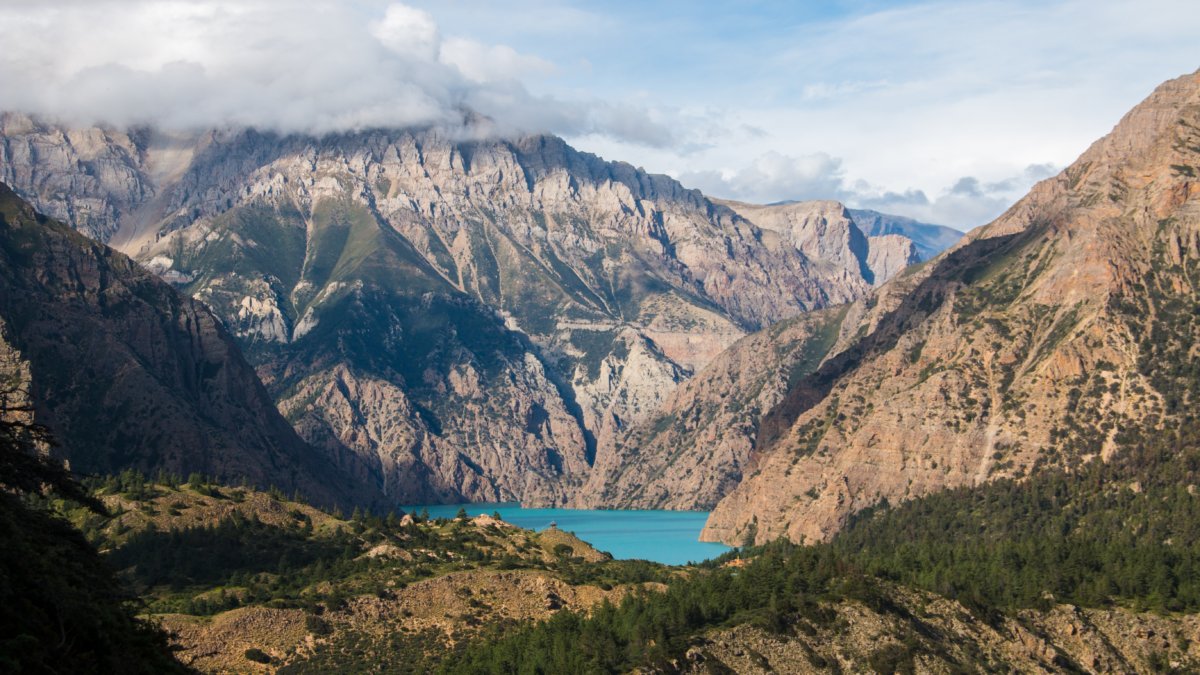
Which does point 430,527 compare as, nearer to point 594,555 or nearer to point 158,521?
point 594,555

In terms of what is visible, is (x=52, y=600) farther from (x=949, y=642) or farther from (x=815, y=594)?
(x=949, y=642)

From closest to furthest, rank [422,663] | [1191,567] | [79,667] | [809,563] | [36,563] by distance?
[79,667]
[36,563]
[422,663]
[809,563]
[1191,567]

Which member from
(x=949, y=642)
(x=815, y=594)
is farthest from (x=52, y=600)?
(x=949, y=642)

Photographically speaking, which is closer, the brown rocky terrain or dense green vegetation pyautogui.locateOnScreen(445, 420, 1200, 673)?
dense green vegetation pyautogui.locateOnScreen(445, 420, 1200, 673)

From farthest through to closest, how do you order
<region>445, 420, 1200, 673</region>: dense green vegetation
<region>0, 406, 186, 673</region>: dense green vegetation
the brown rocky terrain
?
the brown rocky terrain → <region>445, 420, 1200, 673</region>: dense green vegetation → <region>0, 406, 186, 673</region>: dense green vegetation

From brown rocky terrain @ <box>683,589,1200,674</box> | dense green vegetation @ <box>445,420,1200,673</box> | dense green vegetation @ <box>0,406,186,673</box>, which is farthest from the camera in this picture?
brown rocky terrain @ <box>683,589,1200,674</box>

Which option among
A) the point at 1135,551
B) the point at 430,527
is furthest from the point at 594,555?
the point at 1135,551

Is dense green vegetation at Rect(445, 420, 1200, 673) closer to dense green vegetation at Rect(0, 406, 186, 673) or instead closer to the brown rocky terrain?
the brown rocky terrain

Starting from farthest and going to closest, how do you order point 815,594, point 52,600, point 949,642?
point 815,594 → point 949,642 → point 52,600

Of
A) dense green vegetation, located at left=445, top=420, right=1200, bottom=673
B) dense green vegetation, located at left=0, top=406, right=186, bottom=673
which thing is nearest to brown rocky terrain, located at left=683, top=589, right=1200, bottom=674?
dense green vegetation, located at left=445, top=420, right=1200, bottom=673
